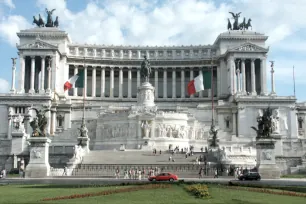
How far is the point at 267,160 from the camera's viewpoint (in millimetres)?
47438

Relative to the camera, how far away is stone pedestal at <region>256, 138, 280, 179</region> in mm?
47000

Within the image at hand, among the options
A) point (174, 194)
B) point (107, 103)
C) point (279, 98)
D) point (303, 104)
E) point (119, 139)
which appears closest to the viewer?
point (174, 194)

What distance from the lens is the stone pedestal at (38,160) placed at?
48312 millimetres

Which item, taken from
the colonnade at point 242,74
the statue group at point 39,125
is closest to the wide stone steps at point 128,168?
the statue group at point 39,125

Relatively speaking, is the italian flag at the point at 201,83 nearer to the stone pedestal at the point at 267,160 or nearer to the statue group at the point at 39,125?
the stone pedestal at the point at 267,160

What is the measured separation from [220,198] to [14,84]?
90.4 meters

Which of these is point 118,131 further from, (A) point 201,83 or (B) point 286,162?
(B) point 286,162

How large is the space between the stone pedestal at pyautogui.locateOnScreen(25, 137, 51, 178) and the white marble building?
20.9 meters

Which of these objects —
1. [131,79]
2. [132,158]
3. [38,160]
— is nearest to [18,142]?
[132,158]

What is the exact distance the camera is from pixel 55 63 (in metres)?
111

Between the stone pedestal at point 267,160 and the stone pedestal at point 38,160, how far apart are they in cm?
2307

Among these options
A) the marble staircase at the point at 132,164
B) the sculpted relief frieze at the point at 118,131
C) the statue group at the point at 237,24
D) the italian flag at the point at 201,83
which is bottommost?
the marble staircase at the point at 132,164

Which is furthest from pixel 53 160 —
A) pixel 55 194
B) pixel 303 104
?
pixel 303 104

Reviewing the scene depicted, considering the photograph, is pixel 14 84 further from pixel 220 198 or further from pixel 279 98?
pixel 220 198
